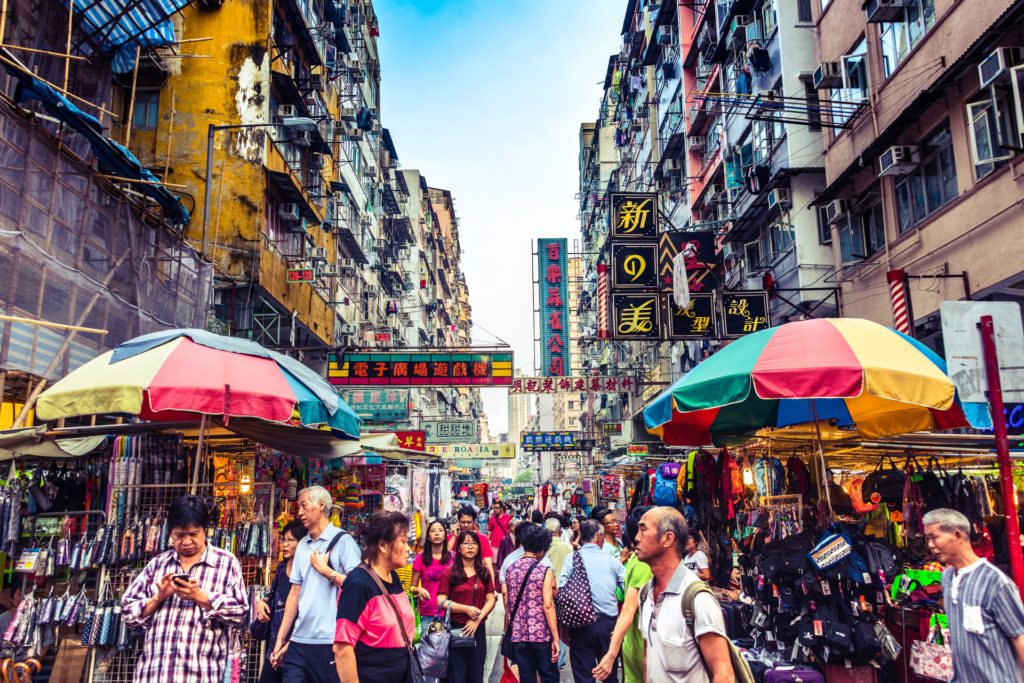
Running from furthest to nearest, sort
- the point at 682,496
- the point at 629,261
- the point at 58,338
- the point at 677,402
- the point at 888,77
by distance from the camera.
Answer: the point at 629,261, the point at 888,77, the point at 58,338, the point at 682,496, the point at 677,402

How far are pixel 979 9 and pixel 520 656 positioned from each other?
1088cm

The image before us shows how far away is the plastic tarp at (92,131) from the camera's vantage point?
9734 millimetres

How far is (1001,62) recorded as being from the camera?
992 cm

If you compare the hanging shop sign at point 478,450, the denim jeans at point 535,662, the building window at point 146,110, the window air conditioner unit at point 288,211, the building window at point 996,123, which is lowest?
the denim jeans at point 535,662

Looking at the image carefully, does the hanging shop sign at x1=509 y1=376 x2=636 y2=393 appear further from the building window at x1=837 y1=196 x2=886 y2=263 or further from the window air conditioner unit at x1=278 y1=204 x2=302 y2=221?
the building window at x1=837 y1=196 x2=886 y2=263

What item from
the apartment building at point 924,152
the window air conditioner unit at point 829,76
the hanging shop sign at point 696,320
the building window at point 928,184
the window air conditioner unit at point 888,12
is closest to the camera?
the apartment building at point 924,152

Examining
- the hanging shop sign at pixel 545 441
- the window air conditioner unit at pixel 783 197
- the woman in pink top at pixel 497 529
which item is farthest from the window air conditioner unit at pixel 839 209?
the hanging shop sign at pixel 545 441

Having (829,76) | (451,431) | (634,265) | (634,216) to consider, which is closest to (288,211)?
(634,216)

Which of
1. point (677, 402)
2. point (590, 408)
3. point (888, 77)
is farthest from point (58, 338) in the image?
point (590, 408)

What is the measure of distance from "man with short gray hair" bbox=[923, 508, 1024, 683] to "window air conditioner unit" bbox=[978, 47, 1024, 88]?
8.28 meters

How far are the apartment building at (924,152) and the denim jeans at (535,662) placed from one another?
8.49 meters

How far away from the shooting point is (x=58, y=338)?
10742 mm

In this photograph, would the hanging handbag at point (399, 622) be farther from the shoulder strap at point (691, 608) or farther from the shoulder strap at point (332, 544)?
the shoulder strap at point (691, 608)

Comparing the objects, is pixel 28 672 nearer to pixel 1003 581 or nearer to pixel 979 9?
pixel 1003 581
